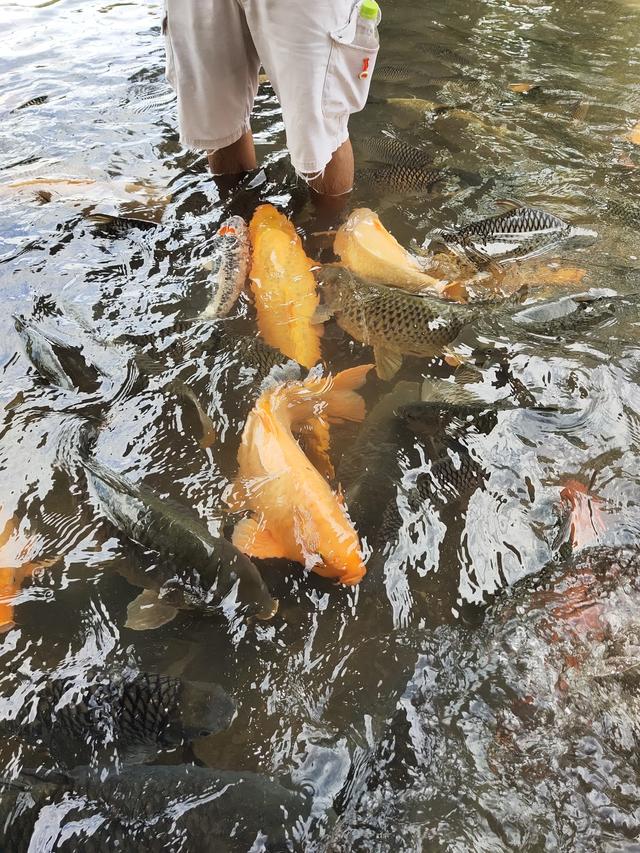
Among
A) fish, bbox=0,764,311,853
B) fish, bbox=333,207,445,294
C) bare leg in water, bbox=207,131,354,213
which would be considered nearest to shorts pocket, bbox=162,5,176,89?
bare leg in water, bbox=207,131,354,213

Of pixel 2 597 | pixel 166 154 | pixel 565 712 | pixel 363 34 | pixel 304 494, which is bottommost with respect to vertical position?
pixel 565 712

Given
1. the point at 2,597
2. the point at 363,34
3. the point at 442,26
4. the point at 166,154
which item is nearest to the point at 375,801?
the point at 2,597

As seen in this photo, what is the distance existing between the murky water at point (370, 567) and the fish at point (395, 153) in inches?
11.5

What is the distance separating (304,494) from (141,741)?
0.86 m

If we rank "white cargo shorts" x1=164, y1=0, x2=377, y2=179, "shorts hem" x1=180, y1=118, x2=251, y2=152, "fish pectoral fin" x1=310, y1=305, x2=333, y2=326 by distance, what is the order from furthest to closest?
"shorts hem" x1=180, y1=118, x2=251, y2=152 → "fish pectoral fin" x1=310, y1=305, x2=333, y2=326 → "white cargo shorts" x1=164, y1=0, x2=377, y2=179

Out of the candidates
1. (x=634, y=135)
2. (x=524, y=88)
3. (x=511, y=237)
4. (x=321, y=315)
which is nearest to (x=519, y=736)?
(x=321, y=315)

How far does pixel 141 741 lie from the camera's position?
168cm

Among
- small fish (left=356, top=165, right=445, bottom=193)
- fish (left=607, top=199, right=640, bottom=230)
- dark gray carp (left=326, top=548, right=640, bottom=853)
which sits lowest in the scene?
dark gray carp (left=326, top=548, right=640, bottom=853)

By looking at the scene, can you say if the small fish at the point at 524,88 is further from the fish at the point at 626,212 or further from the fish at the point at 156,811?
the fish at the point at 156,811

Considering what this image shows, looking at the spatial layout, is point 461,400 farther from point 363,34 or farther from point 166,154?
Answer: point 166,154

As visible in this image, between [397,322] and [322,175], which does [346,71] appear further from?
[397,322]

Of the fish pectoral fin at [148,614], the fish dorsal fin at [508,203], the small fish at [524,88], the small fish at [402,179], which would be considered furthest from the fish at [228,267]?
the small fish at [524,88]

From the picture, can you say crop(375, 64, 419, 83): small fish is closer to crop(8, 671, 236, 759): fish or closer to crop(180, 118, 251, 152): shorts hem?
crop(180, 118, 251, 152): shorts hem

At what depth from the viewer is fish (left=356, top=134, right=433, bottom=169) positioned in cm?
436
